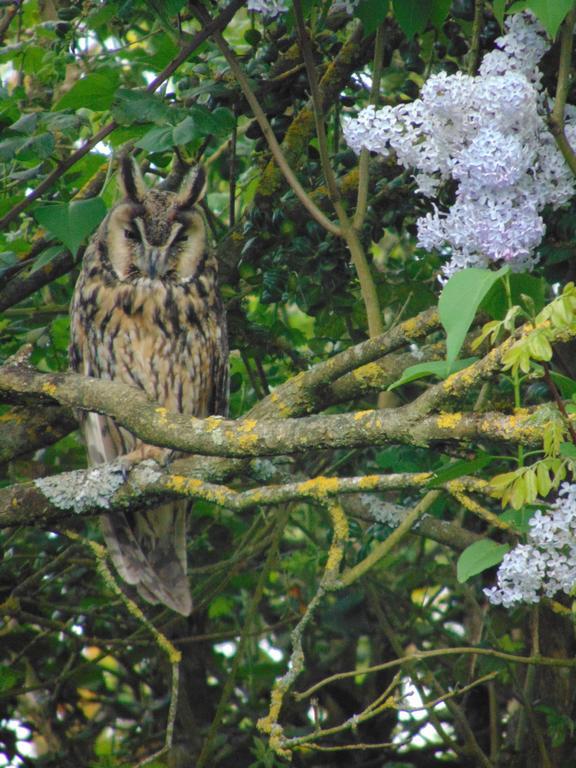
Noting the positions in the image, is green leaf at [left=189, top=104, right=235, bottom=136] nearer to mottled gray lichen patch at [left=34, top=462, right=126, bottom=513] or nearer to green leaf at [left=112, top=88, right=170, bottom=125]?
green leaf at [left=112, top=88, right=170, bottom=125]

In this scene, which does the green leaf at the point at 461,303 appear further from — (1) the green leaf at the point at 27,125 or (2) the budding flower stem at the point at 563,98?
(1) the green leaf at the point at 27,125

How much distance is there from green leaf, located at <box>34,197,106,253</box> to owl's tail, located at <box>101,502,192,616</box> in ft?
3.48

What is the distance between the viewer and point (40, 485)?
2.16 m

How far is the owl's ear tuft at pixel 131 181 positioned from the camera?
2.77 metres

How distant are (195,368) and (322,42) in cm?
103

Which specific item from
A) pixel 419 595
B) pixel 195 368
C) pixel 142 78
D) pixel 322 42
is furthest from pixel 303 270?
pixel 419 595

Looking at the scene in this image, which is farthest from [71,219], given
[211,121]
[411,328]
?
[411,328]

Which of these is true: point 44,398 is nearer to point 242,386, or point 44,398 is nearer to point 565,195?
point 565,195

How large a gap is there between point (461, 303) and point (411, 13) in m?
1.03

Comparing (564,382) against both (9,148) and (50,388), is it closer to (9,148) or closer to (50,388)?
(50,388)

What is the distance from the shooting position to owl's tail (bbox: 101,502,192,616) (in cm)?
291

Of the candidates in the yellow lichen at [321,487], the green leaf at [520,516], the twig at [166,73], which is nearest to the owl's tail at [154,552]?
the twig at [166,73]

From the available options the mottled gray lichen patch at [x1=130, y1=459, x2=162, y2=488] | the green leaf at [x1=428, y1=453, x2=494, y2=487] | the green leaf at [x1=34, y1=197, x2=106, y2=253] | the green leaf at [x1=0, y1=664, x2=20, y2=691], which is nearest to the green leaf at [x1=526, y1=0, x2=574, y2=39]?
the green leaf at [x1=428, y1=453, x2=494, y2=487]

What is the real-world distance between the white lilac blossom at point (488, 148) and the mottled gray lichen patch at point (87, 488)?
31.8 inches
